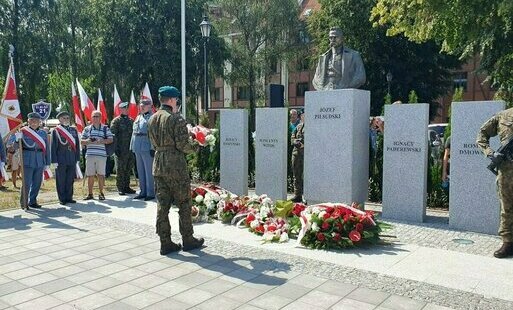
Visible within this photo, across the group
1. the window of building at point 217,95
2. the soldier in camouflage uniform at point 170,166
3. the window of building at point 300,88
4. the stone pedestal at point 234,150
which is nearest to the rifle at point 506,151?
the soldier in camouflage uniform at point 170,166

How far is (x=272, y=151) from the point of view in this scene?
30.8ft

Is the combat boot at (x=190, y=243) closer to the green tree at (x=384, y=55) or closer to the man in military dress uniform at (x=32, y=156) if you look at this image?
the man in military dress uniform at (x=32, y=156)

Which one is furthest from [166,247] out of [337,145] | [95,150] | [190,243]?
[95,150]

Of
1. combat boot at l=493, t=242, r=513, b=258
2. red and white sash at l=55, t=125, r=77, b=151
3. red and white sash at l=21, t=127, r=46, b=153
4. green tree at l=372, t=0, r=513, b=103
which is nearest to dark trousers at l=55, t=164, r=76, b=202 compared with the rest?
red and white sash at l=55, t=125, r=77, b=151

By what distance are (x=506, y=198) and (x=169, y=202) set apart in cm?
404

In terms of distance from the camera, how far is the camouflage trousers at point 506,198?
17.7 feet

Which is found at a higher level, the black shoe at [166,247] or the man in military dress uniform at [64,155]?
the man in military dress uniform at [64,155]

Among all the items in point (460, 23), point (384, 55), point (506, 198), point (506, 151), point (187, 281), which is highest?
point (384, 55)

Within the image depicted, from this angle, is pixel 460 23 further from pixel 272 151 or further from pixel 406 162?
pixel 272 151

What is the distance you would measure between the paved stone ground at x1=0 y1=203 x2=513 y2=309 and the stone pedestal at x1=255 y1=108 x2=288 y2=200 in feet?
10.8

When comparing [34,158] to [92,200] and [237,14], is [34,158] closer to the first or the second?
[92,200]

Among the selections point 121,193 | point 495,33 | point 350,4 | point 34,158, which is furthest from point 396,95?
point 34,158

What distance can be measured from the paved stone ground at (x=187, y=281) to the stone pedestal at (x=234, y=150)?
3.84 m

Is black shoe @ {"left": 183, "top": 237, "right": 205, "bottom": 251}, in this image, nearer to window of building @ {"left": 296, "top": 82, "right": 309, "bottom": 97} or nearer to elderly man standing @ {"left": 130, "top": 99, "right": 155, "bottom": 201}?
elderly man standing @ {"left": 130, "top": 99, "right": 155, "bottom": 201}
